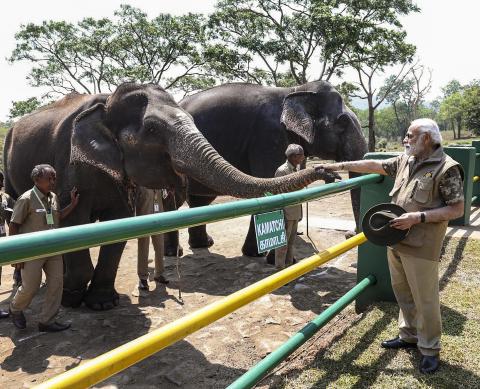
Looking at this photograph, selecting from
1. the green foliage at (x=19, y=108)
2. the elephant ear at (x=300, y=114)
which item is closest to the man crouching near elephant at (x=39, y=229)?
the elephant ear at (x=300, y=114)

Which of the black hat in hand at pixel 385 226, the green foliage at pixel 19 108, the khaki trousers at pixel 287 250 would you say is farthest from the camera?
the green foliage at pixel 19 108

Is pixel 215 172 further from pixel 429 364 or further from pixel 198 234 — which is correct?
pixel 198 234

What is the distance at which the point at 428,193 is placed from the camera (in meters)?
→ 2.86

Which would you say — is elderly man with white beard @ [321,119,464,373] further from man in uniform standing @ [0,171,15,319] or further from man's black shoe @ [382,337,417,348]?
man in uniform standing @ [0,171,15,319]

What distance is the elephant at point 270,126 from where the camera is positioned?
6559 millimetres

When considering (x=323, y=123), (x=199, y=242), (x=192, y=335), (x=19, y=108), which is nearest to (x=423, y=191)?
(x=192, y=335)

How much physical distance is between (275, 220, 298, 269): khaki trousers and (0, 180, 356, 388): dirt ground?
312 mm

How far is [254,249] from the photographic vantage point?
270 inches

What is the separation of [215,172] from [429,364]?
207 cm

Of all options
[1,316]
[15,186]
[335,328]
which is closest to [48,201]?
[1,316]

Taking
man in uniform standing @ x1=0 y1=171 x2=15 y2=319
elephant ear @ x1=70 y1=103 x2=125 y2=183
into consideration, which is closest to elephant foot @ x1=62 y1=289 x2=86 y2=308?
man in uniform standing @ x1=0 y1=171 x2=15 y2=319

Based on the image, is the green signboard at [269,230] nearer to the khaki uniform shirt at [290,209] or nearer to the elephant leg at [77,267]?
the khaki uniform shirt at [290,209]

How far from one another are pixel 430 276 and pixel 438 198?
0.52m

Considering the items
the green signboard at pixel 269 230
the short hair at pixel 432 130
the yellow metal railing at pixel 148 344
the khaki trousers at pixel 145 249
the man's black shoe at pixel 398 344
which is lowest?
the man's black shoe at pixel 398 344
